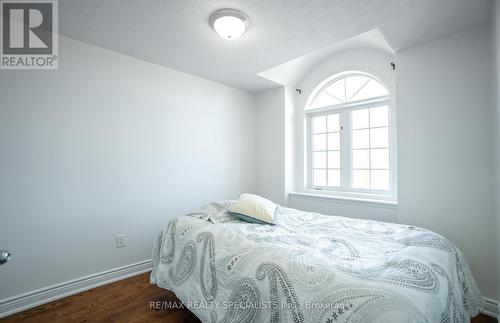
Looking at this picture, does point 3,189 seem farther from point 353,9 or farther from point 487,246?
point 487,246

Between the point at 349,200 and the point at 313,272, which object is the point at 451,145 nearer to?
the point at 349,200

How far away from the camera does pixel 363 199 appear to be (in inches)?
104

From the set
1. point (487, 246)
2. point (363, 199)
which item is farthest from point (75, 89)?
point (487, 246)

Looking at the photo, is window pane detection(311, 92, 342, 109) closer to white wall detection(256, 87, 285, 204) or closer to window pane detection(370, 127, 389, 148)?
white wall detection(256, 87, 285, 204)

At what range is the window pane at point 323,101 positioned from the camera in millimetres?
3150

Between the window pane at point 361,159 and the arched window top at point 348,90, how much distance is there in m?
0.66

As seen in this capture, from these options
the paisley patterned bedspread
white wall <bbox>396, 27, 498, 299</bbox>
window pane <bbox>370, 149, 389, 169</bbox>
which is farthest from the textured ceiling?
the paisley patterned bedspread

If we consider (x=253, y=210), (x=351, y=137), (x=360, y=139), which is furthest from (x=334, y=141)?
(x=253, y=210)

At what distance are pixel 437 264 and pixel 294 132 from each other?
2.53 metres

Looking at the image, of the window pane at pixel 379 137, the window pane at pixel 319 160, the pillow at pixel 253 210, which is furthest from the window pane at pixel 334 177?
the pillow at pixel 253 210

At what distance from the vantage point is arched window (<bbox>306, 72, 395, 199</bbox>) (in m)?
2.69

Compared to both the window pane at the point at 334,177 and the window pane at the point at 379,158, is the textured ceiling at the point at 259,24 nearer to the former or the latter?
the window pane at the point at 379,158

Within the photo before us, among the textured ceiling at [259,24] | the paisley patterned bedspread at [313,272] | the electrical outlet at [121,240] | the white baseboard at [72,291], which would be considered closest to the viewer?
the paisley patterned bedspread at [313,272]

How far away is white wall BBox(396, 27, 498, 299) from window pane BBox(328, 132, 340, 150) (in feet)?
2.90
